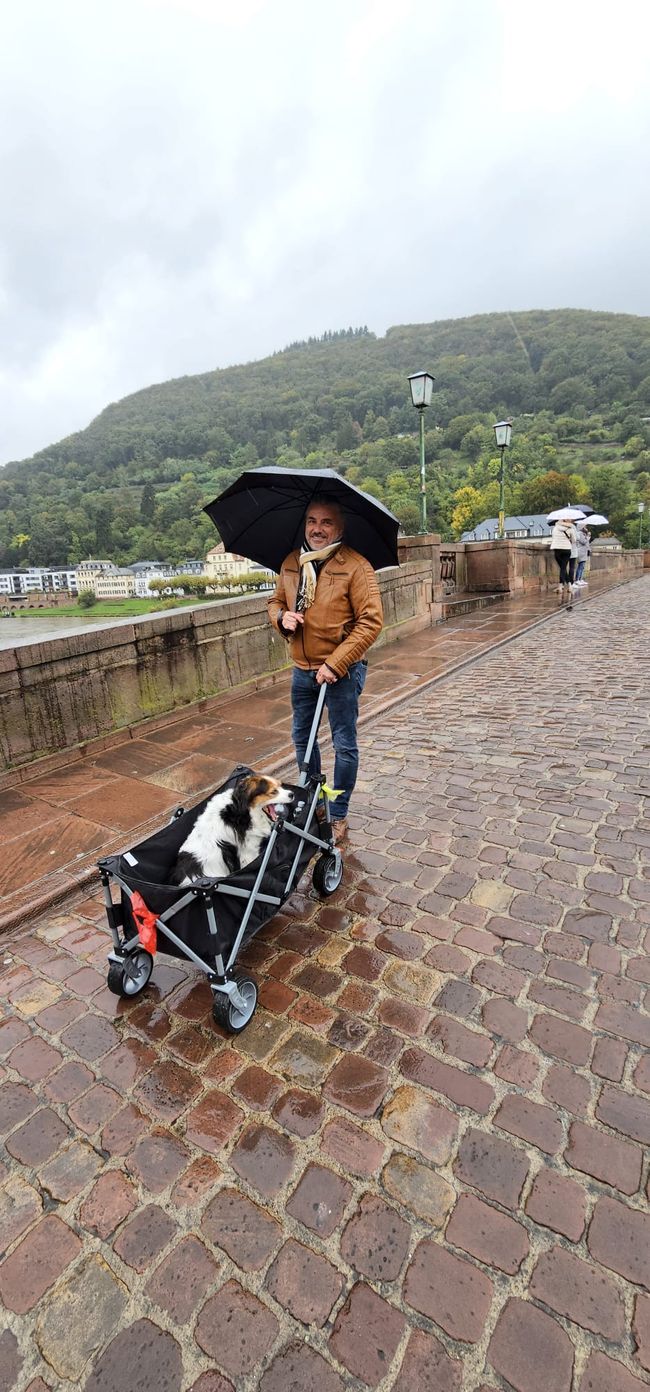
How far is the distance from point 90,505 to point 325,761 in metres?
26.2

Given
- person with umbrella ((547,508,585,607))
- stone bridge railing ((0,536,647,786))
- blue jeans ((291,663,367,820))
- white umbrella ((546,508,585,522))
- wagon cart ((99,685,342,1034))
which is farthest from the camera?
person with umbrella ((547,508,585,607))

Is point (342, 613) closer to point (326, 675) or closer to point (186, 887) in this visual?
point (326, 675)

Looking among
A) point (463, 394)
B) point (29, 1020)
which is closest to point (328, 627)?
point (29, 1020)

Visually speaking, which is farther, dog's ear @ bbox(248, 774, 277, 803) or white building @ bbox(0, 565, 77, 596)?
white building @ bbox(0, 565, 77, 596)

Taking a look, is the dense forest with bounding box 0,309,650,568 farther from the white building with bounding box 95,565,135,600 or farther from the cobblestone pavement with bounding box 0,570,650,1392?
the cobblestone pavement with bounding box 0,570,650,1392

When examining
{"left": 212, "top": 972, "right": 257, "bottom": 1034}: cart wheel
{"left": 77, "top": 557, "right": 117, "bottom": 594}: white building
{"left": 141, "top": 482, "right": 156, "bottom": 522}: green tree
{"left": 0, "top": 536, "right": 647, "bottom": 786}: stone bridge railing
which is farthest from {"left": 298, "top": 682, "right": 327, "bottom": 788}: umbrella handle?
{"left": 141, "top": 482, "right": 156, "bottom": 522}: green tree

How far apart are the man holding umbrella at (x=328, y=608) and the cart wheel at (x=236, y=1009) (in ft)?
3.30

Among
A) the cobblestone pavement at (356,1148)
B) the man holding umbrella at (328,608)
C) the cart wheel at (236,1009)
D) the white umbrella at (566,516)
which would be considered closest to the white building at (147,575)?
the white umbrella at (566,516)

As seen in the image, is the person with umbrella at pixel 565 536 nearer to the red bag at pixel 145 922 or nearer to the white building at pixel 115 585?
the white building at pixel 115 585

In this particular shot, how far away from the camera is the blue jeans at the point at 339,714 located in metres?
3.30

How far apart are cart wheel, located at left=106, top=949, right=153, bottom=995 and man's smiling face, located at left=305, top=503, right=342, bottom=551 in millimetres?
1988

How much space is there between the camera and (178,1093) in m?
1.97

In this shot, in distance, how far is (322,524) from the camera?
2961mm

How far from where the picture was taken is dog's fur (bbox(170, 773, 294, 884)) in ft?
7.52
